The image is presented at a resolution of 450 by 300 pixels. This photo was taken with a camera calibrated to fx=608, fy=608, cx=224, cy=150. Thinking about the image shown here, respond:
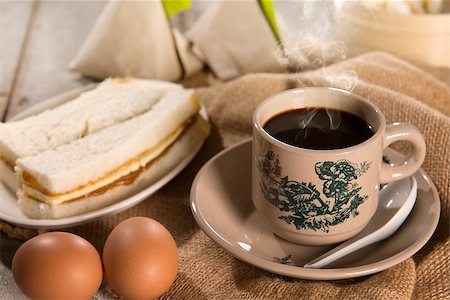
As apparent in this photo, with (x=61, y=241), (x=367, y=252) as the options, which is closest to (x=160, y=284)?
(x=61, y=241)

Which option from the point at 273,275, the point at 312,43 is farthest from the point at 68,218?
the point at 312,43

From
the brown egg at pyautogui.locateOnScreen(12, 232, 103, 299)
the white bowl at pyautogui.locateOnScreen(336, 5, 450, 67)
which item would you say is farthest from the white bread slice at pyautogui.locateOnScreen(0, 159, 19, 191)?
the white bowl at pyautogui.locateOnScreen(336, 5, 450, 67)

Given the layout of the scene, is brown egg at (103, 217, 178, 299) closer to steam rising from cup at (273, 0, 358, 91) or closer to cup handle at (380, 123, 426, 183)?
cup handle at (380, 123, 426, 183)

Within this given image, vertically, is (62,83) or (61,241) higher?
(61,241)

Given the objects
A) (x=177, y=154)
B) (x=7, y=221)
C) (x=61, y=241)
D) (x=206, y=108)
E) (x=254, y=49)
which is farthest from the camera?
(x=254, y=49)

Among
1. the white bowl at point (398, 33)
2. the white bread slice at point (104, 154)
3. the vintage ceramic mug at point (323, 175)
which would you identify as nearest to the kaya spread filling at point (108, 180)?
the white bread slice at point (104, 154)

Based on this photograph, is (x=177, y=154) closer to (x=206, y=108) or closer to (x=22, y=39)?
(x=206, y=108)
